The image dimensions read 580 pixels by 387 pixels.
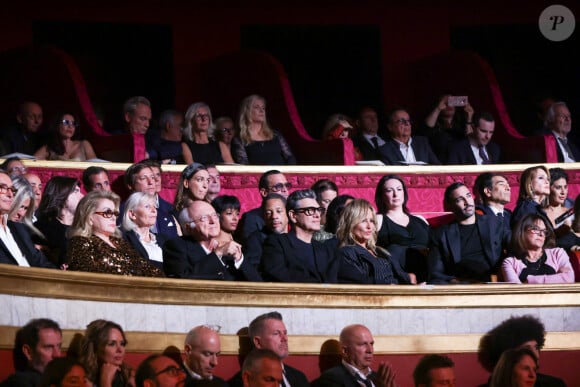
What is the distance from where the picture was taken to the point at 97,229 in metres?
4.99

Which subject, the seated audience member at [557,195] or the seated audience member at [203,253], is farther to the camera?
the seated audience member at [557,195]

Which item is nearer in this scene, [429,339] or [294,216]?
[429,339]

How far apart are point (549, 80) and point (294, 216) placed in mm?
4486

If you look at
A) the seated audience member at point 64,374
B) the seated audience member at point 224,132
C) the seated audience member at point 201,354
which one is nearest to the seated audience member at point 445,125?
the seated audience member at point 224,132

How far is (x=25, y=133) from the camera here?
7023 millimetres

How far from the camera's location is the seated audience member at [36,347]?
4.14m

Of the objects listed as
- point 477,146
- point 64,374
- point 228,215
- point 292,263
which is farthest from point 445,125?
point 64,374

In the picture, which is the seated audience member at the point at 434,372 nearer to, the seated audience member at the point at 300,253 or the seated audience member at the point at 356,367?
the seated audience member at the point at 356,367

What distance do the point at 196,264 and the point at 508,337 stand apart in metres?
1.16

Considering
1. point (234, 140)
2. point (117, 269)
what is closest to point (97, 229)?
point (117, 269)

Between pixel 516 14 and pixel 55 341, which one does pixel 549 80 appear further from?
pixel 55 341

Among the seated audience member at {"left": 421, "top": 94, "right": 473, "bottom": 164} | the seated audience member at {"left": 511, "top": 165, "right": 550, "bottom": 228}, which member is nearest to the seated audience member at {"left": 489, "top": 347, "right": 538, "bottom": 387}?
the seated audience member at {"left": 511, "top": 165, "right": 550, "bottom": 228}

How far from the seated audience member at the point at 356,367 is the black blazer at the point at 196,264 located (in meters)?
0.55

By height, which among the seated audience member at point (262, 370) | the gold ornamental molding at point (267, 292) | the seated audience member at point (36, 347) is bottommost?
the seated audience member at point (262, 370)
